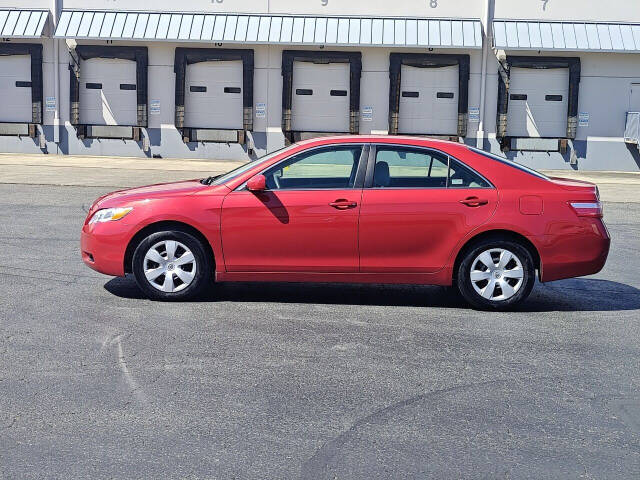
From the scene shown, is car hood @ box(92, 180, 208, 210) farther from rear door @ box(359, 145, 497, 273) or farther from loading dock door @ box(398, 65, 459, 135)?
loading dock door @ box(398, 65, 459, 135)

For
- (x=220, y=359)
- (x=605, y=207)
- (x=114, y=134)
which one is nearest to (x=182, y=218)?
(x=220, y=359)

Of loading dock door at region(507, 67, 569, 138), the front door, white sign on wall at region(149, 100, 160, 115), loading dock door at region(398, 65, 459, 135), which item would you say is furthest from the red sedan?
white sign on wall at region(149, 100, 160, 115)

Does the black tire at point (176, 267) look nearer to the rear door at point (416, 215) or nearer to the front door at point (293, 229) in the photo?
the front door at point (293, 229)

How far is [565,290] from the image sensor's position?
9.56 m

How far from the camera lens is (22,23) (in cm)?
2750

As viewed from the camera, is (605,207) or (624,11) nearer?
(605,207)

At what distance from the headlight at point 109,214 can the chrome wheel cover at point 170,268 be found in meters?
0.41

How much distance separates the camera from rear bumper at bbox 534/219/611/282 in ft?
27.2

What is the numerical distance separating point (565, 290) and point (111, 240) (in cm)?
450

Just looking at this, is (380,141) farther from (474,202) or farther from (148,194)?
(148,194)

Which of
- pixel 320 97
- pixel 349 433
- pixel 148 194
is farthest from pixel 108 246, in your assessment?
pixel 320 97

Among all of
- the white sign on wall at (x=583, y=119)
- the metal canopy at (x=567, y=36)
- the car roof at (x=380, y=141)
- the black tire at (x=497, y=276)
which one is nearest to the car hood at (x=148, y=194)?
the car roof at (x=380, y=141)

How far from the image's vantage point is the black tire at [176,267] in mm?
8312

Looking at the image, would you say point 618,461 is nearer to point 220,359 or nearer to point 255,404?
point 255,404
